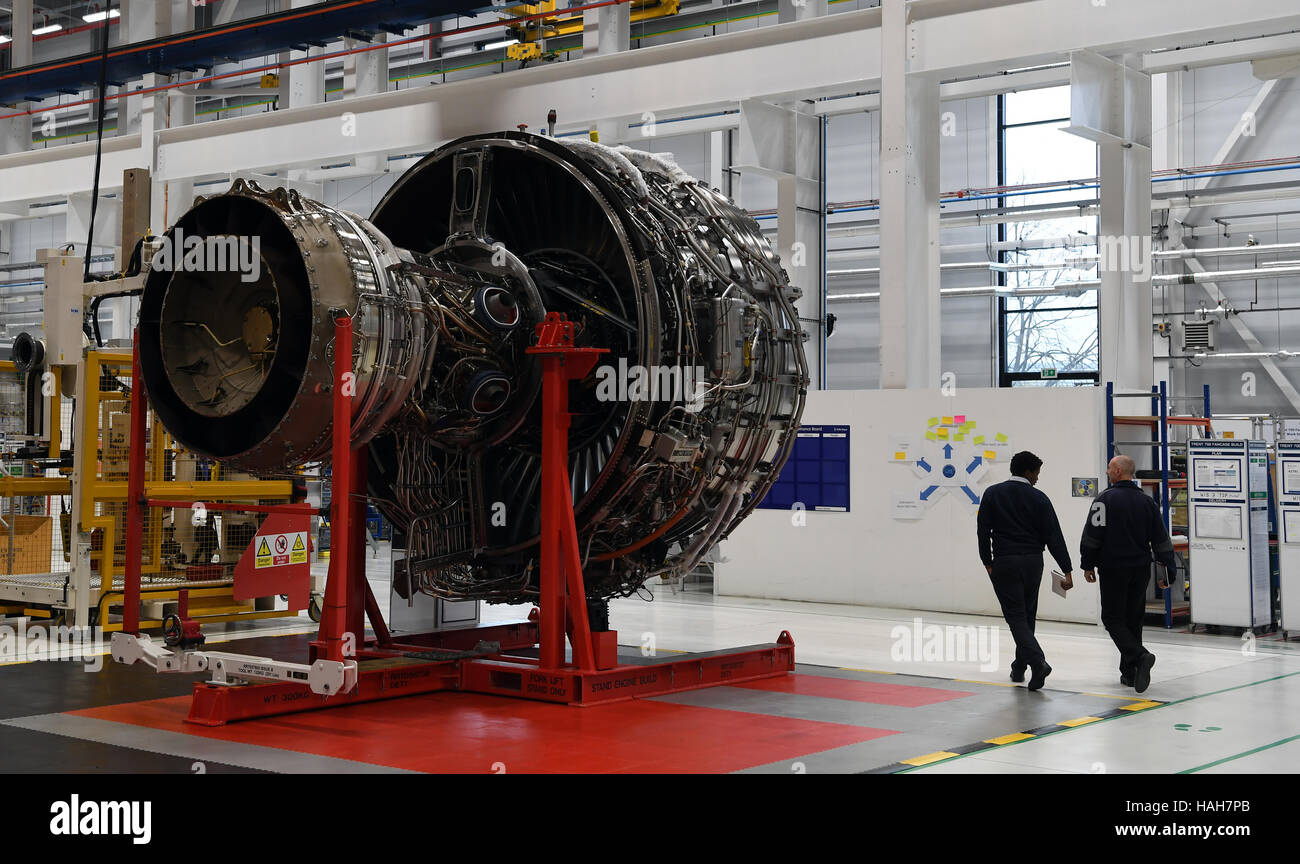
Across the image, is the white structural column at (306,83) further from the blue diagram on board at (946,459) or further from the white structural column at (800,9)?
the blue diagram on board at (946,459)

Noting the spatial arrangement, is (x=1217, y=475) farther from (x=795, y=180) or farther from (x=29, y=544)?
(x=29, y=544)

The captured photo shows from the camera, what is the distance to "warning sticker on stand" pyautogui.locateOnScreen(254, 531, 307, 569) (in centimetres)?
961

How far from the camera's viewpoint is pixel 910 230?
12.1 meters

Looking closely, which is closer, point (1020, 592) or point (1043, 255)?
point (1020, 592)

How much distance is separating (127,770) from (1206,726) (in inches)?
206

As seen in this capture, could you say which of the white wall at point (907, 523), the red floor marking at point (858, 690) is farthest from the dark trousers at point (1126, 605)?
the white wall at point (907, 523)

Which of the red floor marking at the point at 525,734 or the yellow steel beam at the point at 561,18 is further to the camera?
the yellow steel beam at the point at 561,18

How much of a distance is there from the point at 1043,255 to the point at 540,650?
15.5 m

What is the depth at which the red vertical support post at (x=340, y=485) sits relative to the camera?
20.3ft

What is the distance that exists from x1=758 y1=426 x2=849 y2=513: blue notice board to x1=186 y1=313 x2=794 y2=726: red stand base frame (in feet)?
15.6

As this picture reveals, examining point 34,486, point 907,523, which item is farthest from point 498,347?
point 907,523

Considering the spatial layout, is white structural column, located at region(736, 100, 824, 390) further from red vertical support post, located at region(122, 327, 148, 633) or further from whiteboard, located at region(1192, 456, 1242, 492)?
red vertical support post, located at region(122, 327, 148, 633)

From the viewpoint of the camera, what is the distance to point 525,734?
20.7 ft

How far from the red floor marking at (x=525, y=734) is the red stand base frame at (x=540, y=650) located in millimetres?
97
